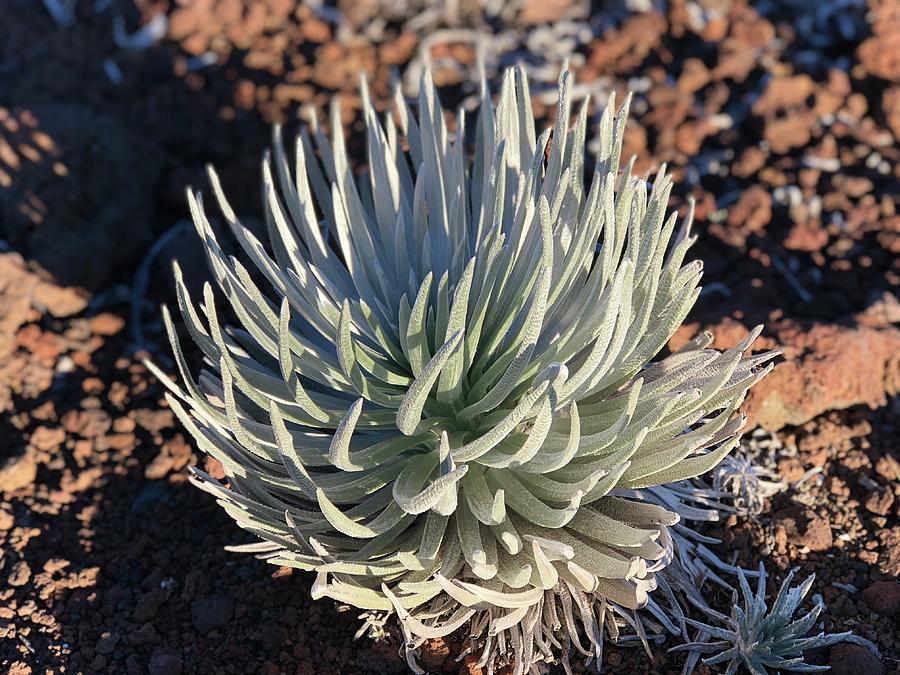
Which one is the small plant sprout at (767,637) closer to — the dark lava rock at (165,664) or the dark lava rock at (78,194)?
the dark lava rock at (165,664)

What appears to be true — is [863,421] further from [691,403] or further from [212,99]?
[212,99]

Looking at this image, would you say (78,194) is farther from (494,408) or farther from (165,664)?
(494,408)

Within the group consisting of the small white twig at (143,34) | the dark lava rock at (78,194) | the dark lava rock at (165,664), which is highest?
the small white twig at (143,34)

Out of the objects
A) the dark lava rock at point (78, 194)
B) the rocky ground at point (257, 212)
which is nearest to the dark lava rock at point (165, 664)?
the rocky ground at point (257, 212)

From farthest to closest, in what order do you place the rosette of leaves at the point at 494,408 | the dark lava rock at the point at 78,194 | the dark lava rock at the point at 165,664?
the dark lava rock at the point at 78,194 → the dark lava rock at the point at 165,664 → the rosette of leaves at the point at 494,408

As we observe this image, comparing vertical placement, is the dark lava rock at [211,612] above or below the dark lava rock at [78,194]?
below

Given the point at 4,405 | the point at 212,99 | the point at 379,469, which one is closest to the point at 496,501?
the point at 379,469

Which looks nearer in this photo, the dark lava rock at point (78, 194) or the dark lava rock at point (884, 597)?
the dark lava rock at point (884, 597)
